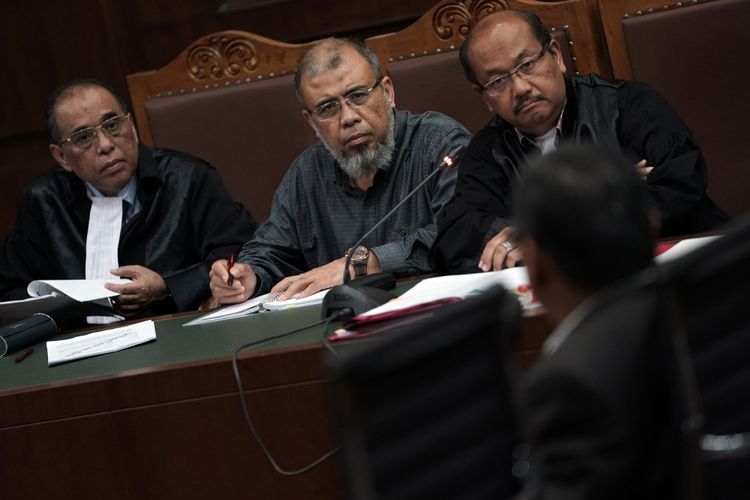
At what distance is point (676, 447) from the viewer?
124 centimetres

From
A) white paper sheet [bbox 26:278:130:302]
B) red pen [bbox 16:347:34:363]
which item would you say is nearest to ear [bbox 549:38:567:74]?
white paper sheet [bbox 26:278:130:302]

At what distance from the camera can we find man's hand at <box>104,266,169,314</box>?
3.41 meters

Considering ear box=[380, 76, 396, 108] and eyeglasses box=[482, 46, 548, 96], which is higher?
ear box=[380, 76, 396, 108]

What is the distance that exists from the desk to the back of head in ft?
3.20

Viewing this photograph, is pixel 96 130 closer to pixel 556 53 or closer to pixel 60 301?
pixel 60 301

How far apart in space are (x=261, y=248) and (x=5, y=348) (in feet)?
3.03

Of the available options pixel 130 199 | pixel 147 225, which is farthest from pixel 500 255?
pixel 130 199

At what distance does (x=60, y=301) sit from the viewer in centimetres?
319

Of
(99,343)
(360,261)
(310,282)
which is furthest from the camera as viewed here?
(360,261)

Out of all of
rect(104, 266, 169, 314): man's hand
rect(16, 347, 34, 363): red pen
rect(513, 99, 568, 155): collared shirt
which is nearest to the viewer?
rect(16, 347, 34, 363): red pen

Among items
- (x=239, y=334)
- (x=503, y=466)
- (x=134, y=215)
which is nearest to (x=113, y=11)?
(x=134, y=215)

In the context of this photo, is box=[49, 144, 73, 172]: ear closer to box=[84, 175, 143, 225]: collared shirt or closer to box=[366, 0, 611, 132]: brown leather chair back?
box=[84, 175, 143, 225]: collared shirt

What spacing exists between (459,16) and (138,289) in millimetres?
1412

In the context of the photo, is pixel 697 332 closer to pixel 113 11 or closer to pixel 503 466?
pixel 503 466
